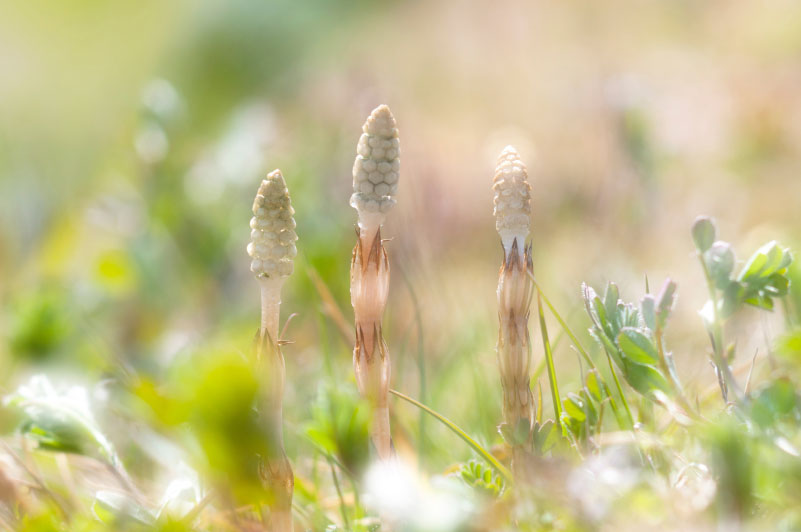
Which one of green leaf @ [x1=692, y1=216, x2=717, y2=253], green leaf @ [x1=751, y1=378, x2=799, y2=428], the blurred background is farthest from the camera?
the blurred background

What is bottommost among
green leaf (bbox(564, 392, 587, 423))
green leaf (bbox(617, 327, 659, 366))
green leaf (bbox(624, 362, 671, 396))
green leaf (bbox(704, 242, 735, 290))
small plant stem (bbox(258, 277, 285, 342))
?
green leaf (bbox(564, 392, 587, 423))

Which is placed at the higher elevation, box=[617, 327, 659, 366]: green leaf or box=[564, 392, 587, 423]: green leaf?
box=[617, 327, 659, 366]: green leaf

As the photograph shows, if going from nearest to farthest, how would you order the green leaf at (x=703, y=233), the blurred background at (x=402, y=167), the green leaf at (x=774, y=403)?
the green leaf at (x=774, y=403) < the green leaf at (x=703, y=233) < the blurred background at (x=402, y=167)

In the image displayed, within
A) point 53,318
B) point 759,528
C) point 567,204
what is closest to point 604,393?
point 759,528

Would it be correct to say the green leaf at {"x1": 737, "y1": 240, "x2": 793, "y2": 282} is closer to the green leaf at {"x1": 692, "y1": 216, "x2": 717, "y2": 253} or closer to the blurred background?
the green leaf at {"x1": 692, "y1": 216, "x2": 717, "y2": 253}

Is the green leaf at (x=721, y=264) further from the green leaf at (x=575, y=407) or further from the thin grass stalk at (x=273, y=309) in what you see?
the thin grass stalk at (x=273, y=309)

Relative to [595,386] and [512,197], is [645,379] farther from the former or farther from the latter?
[512,197]

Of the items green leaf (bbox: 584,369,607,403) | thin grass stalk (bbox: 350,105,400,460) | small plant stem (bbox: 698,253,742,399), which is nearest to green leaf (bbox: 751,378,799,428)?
small plant stem (bbox: 698,253,742,399)

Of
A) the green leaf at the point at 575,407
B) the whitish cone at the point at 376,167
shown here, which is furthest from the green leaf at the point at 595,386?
the whitish cone at the point at 376,167
